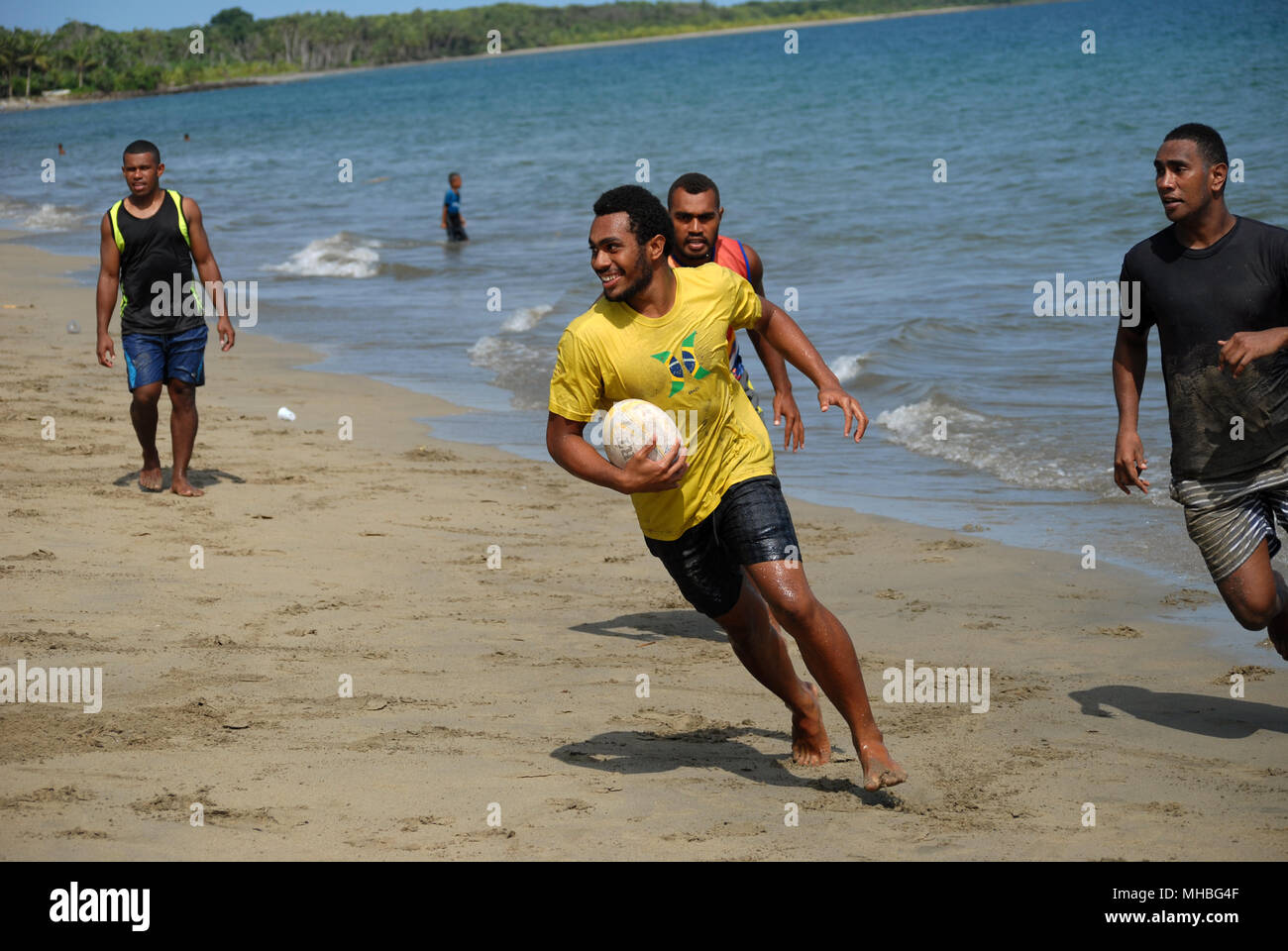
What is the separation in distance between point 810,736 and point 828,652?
629 mm

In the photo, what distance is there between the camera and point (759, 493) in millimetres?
4359

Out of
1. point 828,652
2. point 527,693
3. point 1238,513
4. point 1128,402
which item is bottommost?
point 527,693

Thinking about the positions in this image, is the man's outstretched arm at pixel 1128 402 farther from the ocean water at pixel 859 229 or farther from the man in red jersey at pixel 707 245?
the ocean water at pixel 859 229

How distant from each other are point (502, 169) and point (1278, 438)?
33258 mm

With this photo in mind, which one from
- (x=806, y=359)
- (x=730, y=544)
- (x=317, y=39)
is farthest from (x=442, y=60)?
(x=730, y=544)

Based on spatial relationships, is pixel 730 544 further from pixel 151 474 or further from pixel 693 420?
pixel 151 474

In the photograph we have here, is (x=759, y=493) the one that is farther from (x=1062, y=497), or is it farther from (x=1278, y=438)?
(x=1062, y=497)

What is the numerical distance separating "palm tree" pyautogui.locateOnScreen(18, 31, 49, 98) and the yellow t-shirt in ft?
416

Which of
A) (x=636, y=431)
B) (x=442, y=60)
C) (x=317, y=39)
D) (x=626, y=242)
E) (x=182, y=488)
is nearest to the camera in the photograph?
(x=636, y=431)

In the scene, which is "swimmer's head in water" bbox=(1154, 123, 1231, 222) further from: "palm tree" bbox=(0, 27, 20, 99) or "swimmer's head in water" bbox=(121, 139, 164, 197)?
"palm tree" bbox=(0, 27, 20, 99)

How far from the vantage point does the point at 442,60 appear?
604 ft

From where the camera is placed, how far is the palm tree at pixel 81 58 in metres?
127

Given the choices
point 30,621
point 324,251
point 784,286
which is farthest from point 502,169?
point 30,621

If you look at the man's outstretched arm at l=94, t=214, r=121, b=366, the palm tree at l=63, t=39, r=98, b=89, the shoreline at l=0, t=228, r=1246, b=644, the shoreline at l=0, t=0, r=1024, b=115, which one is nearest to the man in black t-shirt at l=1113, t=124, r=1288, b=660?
the shoreline at l=0, t=228, r=1246, b=644
